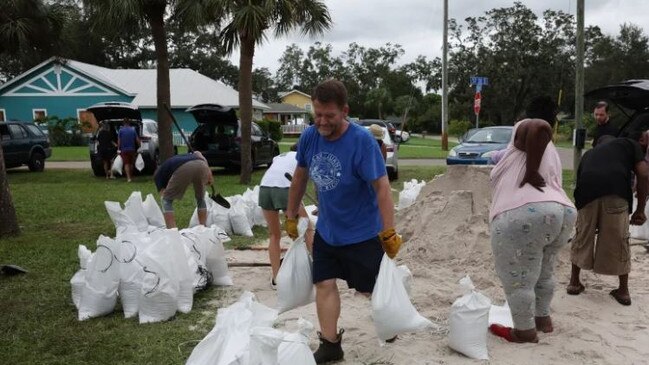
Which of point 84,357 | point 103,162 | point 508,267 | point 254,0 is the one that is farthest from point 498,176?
point 103,162

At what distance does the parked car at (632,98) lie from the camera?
577 centimetres

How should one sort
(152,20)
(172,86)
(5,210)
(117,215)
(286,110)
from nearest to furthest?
(117,215), (5,210), (152,20), (172,86), (286,110)

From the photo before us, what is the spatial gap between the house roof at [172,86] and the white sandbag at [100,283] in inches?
1238

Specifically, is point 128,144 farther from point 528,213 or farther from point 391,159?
point 528,213

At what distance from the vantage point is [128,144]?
15.0m

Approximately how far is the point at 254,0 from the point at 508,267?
35.5 ft

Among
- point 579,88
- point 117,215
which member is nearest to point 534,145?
point 117,215

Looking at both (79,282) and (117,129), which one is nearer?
(79,282)

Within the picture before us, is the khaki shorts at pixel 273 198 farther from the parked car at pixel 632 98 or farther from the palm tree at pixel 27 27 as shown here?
the palm tree at pixel 27 27

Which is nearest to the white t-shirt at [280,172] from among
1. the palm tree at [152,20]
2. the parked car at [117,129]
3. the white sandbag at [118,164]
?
the palm tree at [152,20]

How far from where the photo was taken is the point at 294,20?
13898 mm

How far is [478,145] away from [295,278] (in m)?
12.1

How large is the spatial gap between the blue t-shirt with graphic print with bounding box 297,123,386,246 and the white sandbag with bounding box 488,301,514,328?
1.33 metres

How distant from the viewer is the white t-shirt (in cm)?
524
